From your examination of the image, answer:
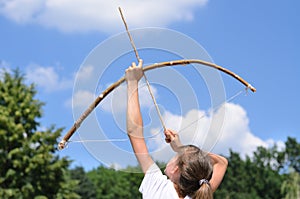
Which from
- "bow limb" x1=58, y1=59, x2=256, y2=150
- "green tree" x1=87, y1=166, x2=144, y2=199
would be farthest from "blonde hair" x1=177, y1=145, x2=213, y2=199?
"green tree" x1=87, y1=166, x2=144, y2=199

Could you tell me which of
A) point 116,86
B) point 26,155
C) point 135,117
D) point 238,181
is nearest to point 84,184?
point 238,181

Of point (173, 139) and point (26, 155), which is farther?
point (26, 155)

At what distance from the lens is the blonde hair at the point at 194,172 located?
2.63 meters

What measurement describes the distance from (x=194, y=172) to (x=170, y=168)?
122mm

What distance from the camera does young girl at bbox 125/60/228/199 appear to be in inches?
104

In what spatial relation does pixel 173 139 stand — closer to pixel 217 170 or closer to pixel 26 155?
pixel 217 170

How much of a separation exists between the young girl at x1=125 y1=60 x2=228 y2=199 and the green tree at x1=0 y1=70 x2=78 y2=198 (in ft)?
64.4

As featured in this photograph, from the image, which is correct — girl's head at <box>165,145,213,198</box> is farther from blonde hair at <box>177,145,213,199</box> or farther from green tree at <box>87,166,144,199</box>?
green tree at <box>87,166,144,199</box>

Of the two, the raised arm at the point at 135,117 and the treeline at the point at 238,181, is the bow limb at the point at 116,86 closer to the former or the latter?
the raised arm at the point at 135,117

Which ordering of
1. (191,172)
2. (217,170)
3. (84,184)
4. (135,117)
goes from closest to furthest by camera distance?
(191,172) → (135,117) → (217,170) → (84,184)

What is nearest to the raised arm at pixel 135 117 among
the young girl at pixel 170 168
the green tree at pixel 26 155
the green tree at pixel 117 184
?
the young girl at pixel 170 168

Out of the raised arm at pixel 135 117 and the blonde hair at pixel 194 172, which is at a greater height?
the raised arm at pixel 135 117

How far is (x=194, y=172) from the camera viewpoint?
2.62 m

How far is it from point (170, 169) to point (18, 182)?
67.8ft
